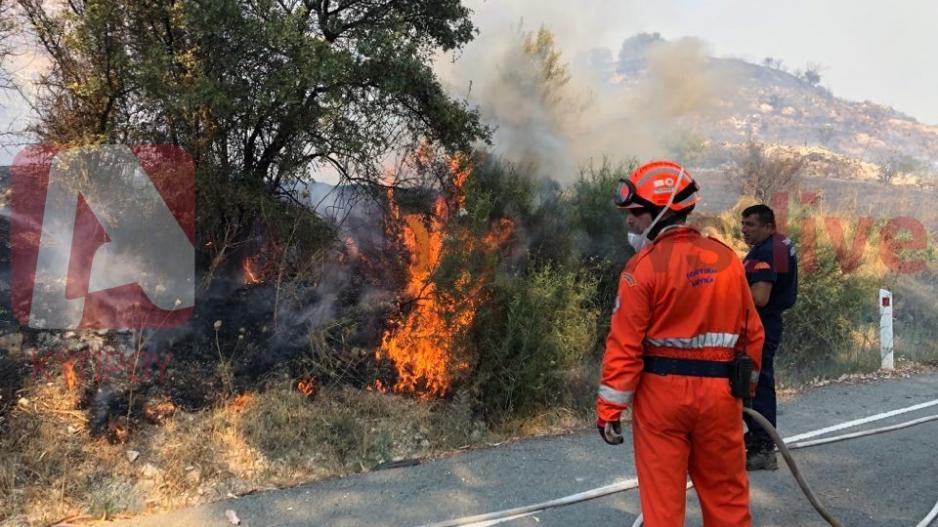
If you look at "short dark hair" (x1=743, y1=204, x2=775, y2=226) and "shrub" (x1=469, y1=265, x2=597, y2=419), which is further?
"shrub" (x1=469, y1=265, x2=597, y2=419)

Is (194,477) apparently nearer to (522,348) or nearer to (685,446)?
(522,348)

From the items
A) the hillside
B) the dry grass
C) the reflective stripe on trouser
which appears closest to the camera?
the reflective stripe on trouser

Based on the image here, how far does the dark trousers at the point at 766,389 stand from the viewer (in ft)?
14.4

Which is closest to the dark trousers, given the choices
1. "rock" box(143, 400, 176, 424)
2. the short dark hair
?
the short dark hair

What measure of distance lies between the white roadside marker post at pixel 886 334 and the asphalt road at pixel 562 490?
3499mm

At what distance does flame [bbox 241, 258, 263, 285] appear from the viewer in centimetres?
707

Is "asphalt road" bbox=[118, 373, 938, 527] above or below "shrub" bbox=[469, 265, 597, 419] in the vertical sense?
below

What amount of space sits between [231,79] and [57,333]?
2.88 meters

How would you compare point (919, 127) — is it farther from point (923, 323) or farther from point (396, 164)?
point (396, 164)

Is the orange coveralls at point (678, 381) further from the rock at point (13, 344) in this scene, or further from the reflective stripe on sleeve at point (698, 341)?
the rock at point (13, 344)

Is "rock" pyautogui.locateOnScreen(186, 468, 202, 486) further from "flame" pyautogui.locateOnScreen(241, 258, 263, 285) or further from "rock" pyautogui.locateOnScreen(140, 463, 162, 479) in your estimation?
"flame" pyautogui.locateOnScreen(241, 258, 263, 285)

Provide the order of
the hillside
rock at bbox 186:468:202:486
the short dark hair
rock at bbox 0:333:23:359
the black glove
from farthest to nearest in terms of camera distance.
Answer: the hillside → rock at bbox 0:333:23:359 → the short dark hair → rock at bbox 186:468:202:486 → the black glove

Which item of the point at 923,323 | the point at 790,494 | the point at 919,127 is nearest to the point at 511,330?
the point at 790,494

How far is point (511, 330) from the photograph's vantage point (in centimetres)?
594
